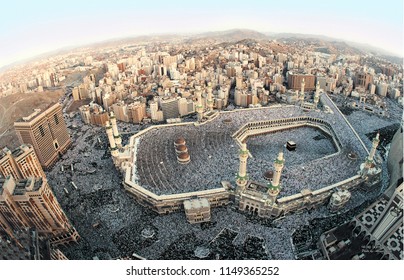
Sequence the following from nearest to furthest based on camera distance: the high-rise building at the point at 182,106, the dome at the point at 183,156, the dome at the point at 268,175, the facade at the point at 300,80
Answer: the dome at the point at 268,175, the dome at the point at 183,156, the high-rise building at the point at 182,106, the facade at the point at 300,80

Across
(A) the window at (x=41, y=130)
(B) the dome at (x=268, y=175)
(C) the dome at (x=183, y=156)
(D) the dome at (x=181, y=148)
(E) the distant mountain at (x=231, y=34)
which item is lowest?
(B) the dome at (x=268, y=175)

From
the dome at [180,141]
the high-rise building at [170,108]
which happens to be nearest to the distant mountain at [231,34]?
the high-rise building at [170,108]

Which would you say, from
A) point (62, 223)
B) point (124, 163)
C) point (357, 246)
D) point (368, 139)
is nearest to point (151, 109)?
point (124, 163)

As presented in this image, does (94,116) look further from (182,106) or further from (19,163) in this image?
(19,163)

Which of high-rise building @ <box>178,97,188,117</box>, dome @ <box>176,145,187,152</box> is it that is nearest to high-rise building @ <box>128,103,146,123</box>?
high-rise building @ <box>178,97,188,117</box>

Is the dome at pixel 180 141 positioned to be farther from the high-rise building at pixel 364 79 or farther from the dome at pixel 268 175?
the high-rise building at pixel 364 79

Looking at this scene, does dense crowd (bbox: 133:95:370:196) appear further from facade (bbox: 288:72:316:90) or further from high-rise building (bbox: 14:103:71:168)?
facade (bbox: 288:72:316:90)

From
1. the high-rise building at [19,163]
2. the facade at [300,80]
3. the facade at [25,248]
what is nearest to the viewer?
the facade at [25,248]
